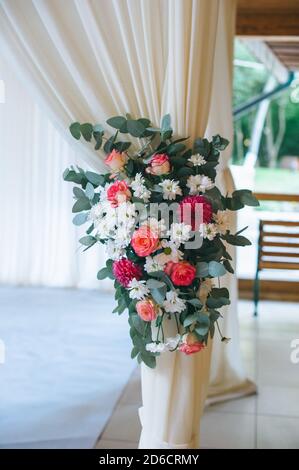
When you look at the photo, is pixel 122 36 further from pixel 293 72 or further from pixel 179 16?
pixel 293 72

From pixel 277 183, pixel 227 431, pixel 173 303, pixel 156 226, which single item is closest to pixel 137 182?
pixel 156 226

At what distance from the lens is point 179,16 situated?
59.6 inches

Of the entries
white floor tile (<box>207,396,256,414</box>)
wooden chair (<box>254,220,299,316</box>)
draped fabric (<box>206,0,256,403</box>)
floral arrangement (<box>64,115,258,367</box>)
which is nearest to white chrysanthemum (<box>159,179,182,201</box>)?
floral arrangement (<box>64,115,258,367</box>)

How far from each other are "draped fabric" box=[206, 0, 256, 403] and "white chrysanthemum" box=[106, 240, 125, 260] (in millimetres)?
876

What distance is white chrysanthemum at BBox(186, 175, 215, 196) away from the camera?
150 centimetres

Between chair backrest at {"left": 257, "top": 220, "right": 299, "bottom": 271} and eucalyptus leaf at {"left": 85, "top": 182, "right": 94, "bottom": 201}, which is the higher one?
eucalyptus leaf at {"left": 85, "top": 182, "right": 94, "bottom": 201}

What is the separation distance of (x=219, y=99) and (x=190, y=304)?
3.81 ft

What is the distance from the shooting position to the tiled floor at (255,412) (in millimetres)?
2098

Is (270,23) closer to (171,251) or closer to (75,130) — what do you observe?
(75,130)

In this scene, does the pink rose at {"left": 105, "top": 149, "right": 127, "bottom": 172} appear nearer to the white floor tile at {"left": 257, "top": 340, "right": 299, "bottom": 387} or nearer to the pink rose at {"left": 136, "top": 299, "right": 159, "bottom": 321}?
the pink rose at {"left": 136, "top": 299, "right": 159, "bottom": 321}

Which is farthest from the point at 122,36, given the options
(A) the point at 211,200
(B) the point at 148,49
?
(A) the point at 211,200

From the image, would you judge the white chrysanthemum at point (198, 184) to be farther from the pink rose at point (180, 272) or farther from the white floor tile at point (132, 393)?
the white floor tile at point (132, 393)

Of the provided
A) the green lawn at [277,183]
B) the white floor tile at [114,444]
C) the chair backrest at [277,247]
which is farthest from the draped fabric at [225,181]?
the green lawn at [277,183]

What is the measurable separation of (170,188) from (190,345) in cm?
48
